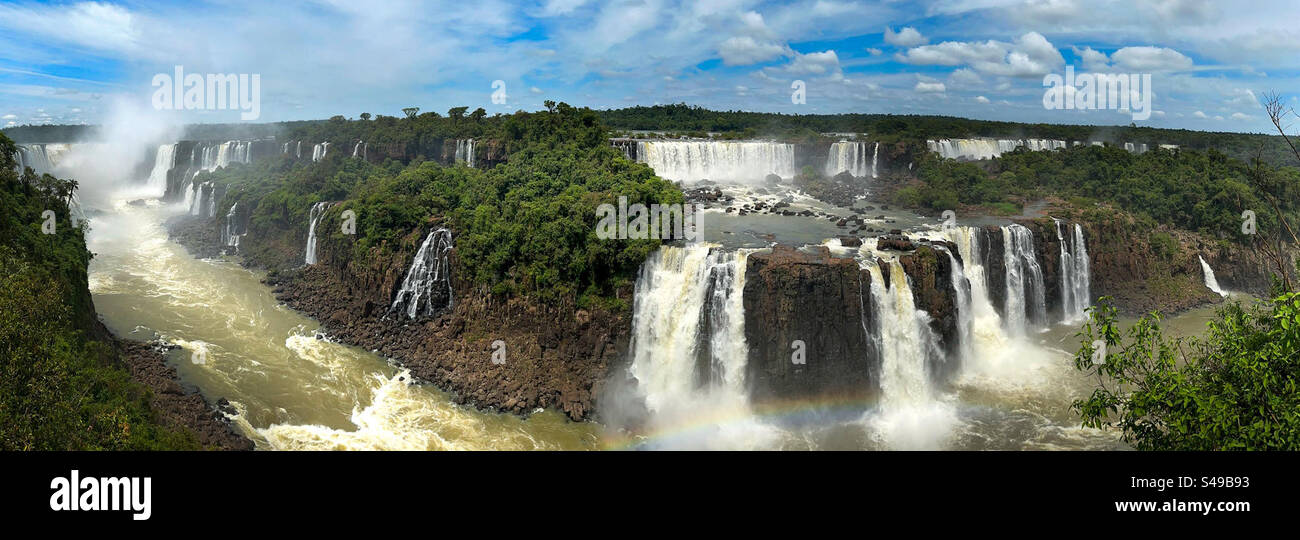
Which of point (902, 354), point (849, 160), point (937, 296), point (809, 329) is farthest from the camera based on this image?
point (849, 160)

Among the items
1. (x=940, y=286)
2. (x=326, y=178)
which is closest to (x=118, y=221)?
(x=326, y=178)

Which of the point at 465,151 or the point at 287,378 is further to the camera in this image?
the point at 465,151

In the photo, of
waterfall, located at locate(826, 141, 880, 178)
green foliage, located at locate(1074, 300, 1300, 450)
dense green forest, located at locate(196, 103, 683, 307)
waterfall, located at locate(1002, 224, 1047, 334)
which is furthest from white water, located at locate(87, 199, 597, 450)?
waterfall, located at locate(826, 141, 880, 178)

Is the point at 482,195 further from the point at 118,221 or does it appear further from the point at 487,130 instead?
the point at 118,221

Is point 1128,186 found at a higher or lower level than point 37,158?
lower

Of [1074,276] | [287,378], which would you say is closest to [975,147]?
[1074,276]


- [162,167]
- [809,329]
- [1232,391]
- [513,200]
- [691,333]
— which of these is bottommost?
[691,333]

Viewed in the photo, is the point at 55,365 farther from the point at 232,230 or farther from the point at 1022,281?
the point at 232,230

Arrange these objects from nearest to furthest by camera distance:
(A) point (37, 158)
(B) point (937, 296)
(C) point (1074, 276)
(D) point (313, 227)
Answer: (B) point (937, 296), (C) point (1074, 276), (D) point (313, 227), (A) point (37, 158)
